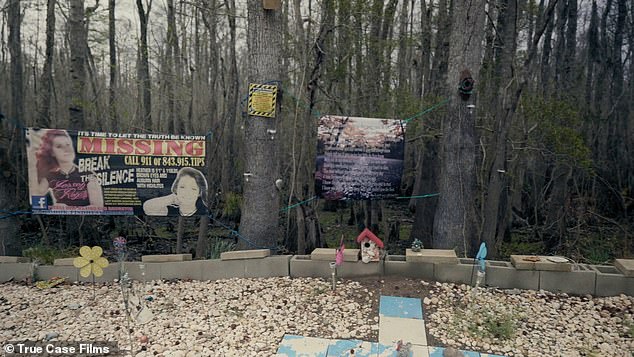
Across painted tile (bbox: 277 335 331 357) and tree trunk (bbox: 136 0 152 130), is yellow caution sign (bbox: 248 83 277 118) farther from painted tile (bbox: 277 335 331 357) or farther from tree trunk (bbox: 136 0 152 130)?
tree trunk (bbox: 136 0 152 130)

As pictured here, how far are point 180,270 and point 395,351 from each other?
2.38m

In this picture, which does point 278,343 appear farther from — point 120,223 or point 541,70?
point 541,70

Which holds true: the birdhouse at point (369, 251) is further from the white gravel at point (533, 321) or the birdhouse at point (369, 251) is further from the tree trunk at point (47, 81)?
the tree trunk at point (47, 81)

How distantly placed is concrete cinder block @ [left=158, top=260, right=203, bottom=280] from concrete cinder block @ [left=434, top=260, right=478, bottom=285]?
→ 7.79ft

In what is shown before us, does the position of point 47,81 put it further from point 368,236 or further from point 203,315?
point 368,236

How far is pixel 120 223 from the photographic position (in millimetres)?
7875

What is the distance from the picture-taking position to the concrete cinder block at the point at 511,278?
12.1ft

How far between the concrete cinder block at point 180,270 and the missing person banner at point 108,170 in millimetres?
632

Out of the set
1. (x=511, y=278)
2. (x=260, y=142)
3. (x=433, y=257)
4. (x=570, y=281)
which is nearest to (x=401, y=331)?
(x=433, y=257)

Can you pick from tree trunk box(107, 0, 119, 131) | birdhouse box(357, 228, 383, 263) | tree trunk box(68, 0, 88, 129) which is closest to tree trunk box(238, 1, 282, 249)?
birdhouse box(357, 228, 383, 263)

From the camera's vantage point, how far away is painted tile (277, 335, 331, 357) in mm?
2723

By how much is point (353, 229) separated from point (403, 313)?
6006 millimetres

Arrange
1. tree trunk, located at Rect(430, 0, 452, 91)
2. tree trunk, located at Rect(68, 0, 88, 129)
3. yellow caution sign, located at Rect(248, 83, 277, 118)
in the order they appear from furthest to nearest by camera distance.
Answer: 1. tree trunk, located at Rect(430, 0, 452, 91)
2. tree trunk, located at Rect(68, 0, 88, 129)
3. yellow caution sign, located at Rect(248, 83, 277, 118)

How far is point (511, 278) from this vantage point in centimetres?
371
